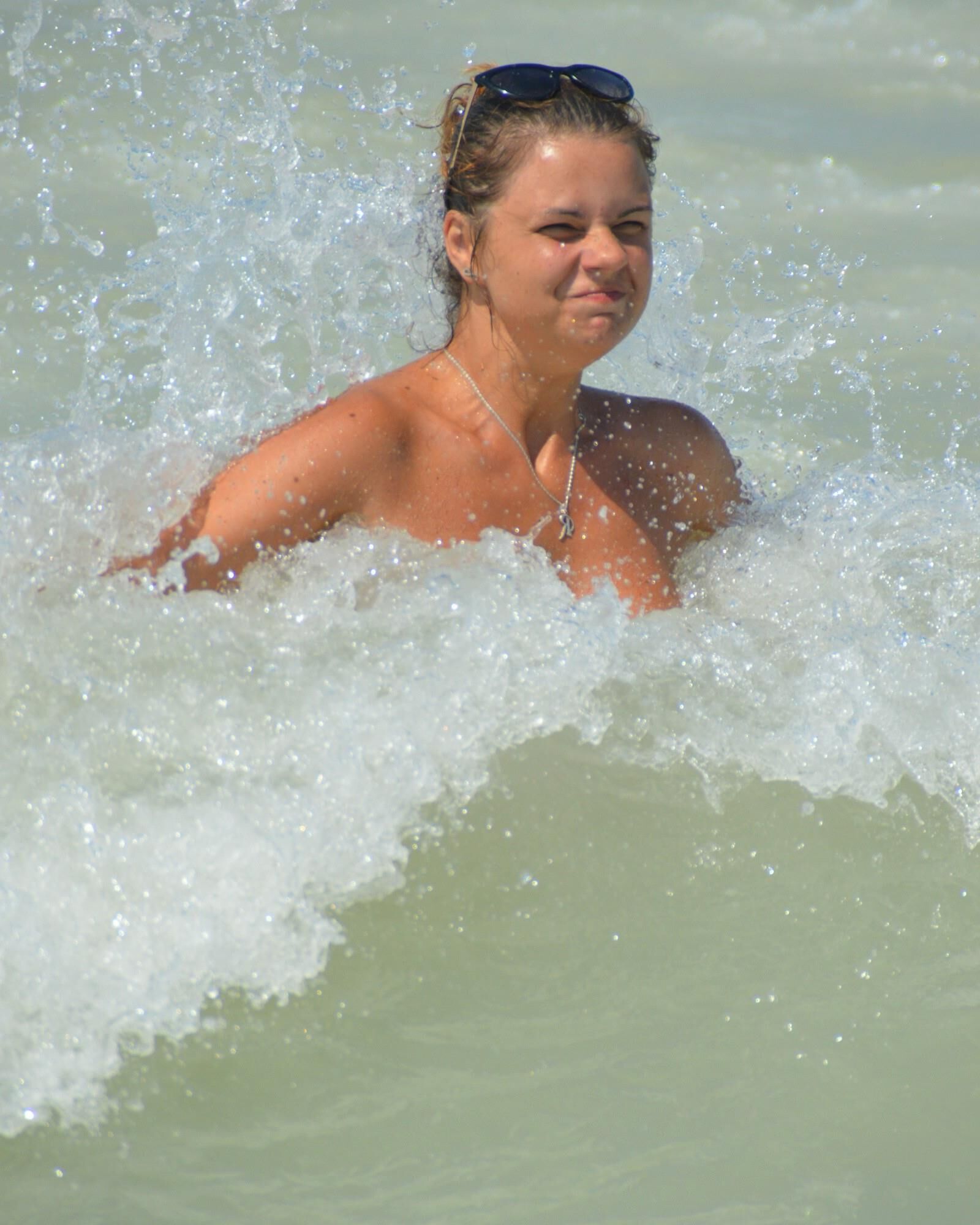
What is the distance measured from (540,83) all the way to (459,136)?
0.19 meters

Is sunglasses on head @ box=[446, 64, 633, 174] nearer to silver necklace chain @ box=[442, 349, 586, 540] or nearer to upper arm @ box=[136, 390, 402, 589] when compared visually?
silver necklace chain @ box=[442, 349, 586, 540]

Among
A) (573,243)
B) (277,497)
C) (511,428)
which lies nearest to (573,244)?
(573,243)

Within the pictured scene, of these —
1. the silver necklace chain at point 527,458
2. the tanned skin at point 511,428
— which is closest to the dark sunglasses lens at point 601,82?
the tanned skin at point 511,428

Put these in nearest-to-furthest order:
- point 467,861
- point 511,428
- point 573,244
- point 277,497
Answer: point 467,861
point 277,497
point 573,244
point 511,428

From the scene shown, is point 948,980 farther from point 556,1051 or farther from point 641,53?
point 641,53

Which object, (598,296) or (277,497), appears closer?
(277,497)

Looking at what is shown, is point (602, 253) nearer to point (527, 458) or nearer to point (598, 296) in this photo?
point (598, 296)

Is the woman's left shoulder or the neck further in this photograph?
the woman's left shoulder

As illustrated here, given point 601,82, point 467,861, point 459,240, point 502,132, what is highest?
point 601,82

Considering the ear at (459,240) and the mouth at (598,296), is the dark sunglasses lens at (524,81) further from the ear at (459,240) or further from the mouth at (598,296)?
the mouth at (598,296)

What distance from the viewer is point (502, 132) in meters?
2.55

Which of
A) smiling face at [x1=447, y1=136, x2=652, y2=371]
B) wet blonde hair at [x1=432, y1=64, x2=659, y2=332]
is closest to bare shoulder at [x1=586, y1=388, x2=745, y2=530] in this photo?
smiling face at [x1=447, y1=136, x2=652, y2=371]

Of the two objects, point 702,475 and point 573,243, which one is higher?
point 573,243

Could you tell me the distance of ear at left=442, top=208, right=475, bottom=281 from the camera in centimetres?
262
